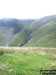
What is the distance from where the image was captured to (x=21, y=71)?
28.8 meters

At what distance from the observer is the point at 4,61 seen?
34156mm

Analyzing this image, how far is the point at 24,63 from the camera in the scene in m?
32.0

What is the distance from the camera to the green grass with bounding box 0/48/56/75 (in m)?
28.8

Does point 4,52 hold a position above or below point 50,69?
above

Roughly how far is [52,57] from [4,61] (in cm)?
823

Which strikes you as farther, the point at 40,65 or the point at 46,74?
the point at 40,65

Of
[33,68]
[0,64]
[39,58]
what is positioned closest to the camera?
[33,68]

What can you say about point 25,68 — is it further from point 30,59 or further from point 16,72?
point 30,59

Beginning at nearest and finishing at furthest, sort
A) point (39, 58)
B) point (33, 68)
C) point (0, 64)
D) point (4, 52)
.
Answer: point (33, 68) < point (0, 64) < point (39, 58) < point (4, 52)

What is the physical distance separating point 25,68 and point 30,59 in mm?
4609

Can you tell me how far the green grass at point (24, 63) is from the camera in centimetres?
2884

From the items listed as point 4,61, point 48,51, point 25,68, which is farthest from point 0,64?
point 48,51

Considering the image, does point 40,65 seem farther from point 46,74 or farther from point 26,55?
point 26,55

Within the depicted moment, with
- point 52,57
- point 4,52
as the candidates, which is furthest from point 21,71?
point 4,52
